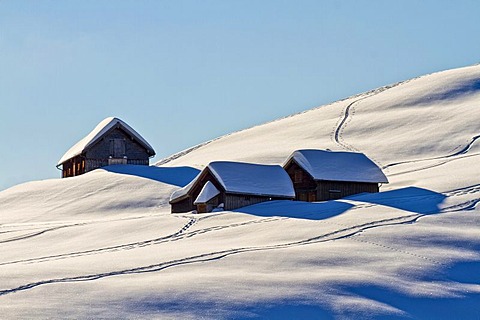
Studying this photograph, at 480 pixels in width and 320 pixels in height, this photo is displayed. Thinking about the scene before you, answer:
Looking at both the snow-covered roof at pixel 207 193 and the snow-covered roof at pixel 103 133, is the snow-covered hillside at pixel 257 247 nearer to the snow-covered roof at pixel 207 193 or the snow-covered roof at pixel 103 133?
the snow-covered roof at pixel 207 193

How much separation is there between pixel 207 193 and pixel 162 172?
1765 cm

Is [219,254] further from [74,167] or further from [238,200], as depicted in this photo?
[74,167]

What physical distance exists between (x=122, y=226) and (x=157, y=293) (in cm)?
1769

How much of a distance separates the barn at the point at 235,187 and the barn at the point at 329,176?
81.1 inches

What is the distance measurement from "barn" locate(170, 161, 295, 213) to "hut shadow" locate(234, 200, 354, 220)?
0.81 m

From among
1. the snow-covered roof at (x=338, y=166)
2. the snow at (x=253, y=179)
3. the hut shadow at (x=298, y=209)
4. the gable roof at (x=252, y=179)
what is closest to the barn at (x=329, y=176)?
the snow-covered roof at (x=338, y=166)

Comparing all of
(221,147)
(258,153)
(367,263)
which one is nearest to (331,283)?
(367,263)

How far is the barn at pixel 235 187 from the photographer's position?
47.0m

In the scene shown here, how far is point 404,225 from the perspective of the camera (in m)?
37.3

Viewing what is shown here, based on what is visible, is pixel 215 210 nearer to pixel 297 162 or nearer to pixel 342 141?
pixel 297 162

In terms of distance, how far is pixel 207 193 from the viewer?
4750 centimetres

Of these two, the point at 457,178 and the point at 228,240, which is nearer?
the point at 228,240

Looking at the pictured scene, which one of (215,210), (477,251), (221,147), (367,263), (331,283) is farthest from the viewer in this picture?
(221,147)

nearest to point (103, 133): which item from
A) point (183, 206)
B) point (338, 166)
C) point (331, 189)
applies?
point (183, 206)
